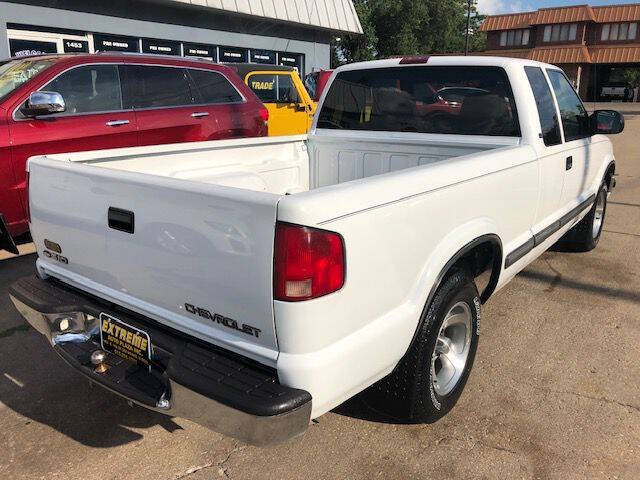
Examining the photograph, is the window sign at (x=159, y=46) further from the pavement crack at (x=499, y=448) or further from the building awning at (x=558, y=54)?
the building awning at (x=558, y=54)

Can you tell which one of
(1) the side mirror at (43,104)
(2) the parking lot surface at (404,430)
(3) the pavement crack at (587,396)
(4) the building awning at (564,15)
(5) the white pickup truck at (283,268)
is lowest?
(2) the parking lot surface at (404,430)

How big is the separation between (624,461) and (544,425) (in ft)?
1.27

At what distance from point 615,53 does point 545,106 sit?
53.3m

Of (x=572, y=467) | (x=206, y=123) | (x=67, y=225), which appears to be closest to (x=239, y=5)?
(x=206, y=123)

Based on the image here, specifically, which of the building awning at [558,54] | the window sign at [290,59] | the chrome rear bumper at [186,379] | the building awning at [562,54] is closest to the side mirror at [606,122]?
the chrome rear bumper at [186,379]

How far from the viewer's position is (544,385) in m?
3.22

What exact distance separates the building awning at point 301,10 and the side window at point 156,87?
780 cm

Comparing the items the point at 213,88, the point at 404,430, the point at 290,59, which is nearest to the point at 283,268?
the point at 404,430

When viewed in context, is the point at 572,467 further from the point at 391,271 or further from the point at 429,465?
the point at 391,271

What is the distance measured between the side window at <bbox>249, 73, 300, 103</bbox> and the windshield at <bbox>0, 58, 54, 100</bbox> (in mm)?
4709

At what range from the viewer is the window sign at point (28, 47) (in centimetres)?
1118

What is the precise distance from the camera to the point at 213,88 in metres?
6.66

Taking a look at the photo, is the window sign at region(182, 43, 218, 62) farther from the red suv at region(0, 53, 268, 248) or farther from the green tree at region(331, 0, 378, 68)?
the green tree at region(331, 0, 378, 68)

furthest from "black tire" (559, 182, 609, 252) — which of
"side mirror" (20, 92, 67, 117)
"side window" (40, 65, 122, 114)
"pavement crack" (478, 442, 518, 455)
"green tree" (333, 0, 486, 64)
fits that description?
"green tree" (333, 0, 486, 64)
